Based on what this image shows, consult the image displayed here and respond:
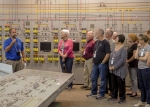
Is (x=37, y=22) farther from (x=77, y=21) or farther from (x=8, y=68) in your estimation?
(x=8, y=68)

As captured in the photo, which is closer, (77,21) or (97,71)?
(97,71)

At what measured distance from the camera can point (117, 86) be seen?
5.27 meters

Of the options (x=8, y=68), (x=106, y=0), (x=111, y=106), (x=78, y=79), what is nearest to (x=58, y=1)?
(x=106, y=0)

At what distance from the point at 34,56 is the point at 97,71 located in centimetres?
232

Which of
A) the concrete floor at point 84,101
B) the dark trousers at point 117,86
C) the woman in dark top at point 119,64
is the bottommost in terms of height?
the concrete floor at point 84,101

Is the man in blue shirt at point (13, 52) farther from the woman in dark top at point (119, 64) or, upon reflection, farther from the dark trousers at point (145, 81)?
the dark trousers at point (145, 81)

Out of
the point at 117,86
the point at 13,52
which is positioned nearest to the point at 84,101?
the point at 117,86

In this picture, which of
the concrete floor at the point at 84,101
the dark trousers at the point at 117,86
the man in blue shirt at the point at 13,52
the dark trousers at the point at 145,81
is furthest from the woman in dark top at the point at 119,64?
the man in blue shirt at the point at 13,52

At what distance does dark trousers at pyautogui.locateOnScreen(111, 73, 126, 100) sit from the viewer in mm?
5090

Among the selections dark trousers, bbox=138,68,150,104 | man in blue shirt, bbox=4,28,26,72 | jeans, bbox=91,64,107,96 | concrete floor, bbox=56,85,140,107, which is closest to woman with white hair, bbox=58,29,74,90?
concrete floor, bbox=56,85,140,107

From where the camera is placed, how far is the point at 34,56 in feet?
23.2

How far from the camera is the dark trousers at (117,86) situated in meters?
5.09

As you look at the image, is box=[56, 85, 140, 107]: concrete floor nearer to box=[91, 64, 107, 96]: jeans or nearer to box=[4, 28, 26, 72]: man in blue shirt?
box=[91, 64, 107, 96]: jeans

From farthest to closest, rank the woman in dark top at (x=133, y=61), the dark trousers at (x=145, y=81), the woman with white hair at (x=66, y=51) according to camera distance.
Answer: the woman with white hair at (x=66, y=51), the woman in dark top at (x=133, y=61), the dark trousers at (x=145, y=81)
